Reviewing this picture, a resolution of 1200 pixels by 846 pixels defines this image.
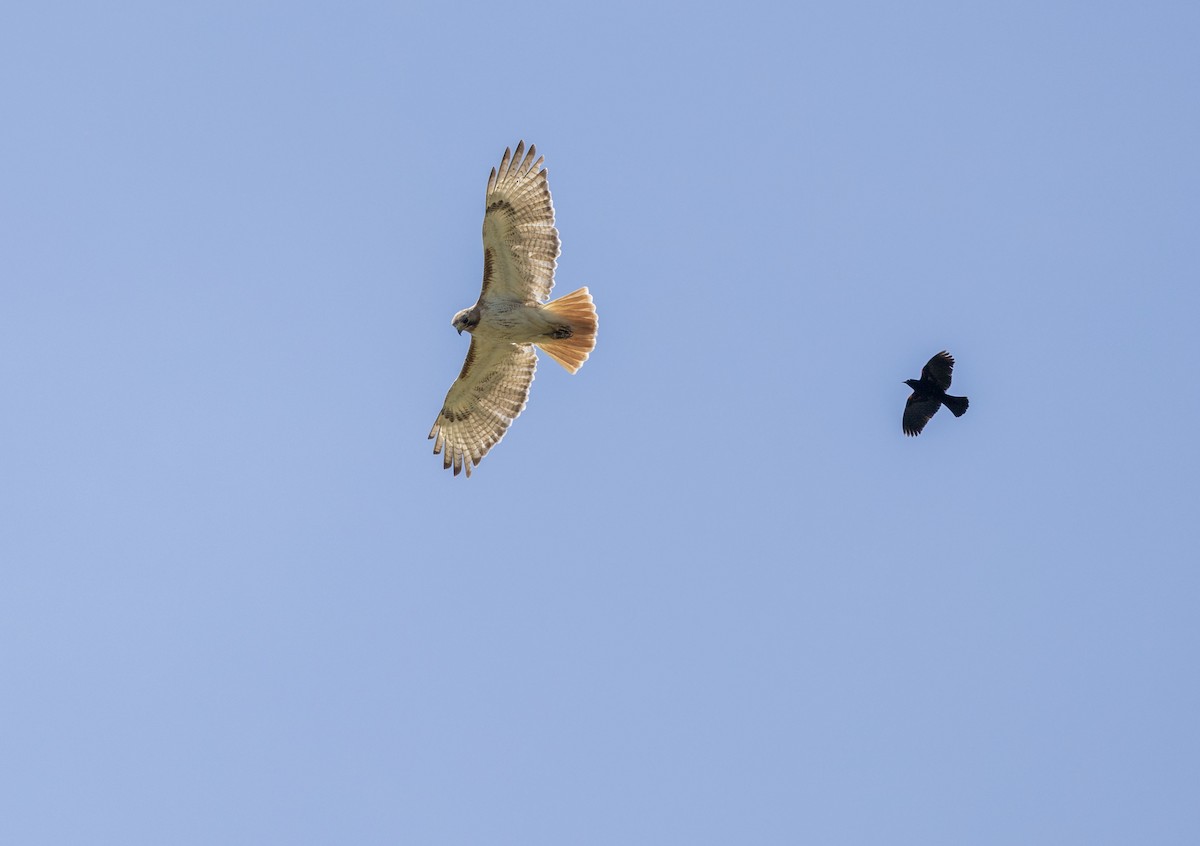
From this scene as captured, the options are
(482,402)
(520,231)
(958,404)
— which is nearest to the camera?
(520,231)

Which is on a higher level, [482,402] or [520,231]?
[520,231]

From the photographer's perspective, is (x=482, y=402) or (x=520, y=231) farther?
(x=482, y=402)

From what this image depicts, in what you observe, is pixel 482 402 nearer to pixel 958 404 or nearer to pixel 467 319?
pixel 467 319

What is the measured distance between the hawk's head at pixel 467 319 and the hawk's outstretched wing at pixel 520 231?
244 millimetres

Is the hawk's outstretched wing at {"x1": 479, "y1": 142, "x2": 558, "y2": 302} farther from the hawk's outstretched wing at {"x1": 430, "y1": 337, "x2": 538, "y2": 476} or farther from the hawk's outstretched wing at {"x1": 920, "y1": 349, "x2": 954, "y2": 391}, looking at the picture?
the hawk's outstretched wing at {"x1": 920, "y1": 349, "x2": 954, "y2": 391}

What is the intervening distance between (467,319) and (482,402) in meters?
1.73

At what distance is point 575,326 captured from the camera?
71.4ft

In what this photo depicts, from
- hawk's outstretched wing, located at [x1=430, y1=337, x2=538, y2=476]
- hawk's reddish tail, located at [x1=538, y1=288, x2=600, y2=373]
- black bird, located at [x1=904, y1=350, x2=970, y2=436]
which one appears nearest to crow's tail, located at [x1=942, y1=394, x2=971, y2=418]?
black bird, located at [x1=904, y1=350, x2=970, y2=436]

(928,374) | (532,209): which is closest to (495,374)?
(532,209)

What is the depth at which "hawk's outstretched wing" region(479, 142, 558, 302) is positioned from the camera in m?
21.5

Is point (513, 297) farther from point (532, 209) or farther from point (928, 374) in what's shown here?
point (928, 374)

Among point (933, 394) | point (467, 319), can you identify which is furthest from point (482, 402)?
point (933, 394)

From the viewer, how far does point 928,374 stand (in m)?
22.6

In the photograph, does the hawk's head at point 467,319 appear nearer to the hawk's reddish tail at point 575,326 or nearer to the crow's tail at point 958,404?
the hawk's reddish tail at point 575,326
